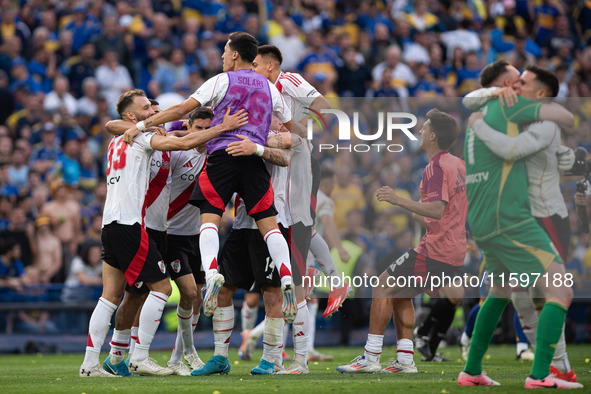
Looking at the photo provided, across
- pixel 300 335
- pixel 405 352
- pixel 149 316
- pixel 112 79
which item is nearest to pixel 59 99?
pixel 112 79

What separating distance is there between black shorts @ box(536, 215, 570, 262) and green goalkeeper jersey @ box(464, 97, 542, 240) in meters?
0.38

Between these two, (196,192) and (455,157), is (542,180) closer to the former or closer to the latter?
(455,157)

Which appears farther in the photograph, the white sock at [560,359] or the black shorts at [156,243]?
the black shorts at [156,243]

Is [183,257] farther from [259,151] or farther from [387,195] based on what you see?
[387,195]

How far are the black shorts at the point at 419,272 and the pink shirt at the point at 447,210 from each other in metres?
0.06

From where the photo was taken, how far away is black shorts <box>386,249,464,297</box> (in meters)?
8.30

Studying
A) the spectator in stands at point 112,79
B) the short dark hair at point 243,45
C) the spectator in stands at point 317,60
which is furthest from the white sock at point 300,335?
the spectator in stands at point 317,60

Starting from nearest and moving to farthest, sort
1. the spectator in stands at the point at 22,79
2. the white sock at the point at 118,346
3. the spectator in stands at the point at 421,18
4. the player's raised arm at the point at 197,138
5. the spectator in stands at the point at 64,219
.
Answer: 1. the player's raised arm at the point at 197,138
2. the white sock at the point at 118,346
3. the spectator in stands at the point at 64,219
4. the spectator in stands at the point at 22,79
5. the spectator in stands at the point at 421,18

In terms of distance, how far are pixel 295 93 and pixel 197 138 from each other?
155cm

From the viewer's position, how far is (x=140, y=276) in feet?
25.1

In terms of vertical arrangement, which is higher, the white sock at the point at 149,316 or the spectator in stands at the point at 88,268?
the spectator in stands at the point at 88,268

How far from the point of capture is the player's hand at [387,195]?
27.0ft

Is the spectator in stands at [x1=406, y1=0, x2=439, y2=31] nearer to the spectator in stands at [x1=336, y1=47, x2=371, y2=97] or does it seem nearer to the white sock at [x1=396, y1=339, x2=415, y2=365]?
the spectator in stands at [x1=336, y1=47, x2=371, y2=97]

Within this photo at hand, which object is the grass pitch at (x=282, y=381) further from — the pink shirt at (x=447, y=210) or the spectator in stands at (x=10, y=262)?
the spectator in stands at (x=10, y=262)
